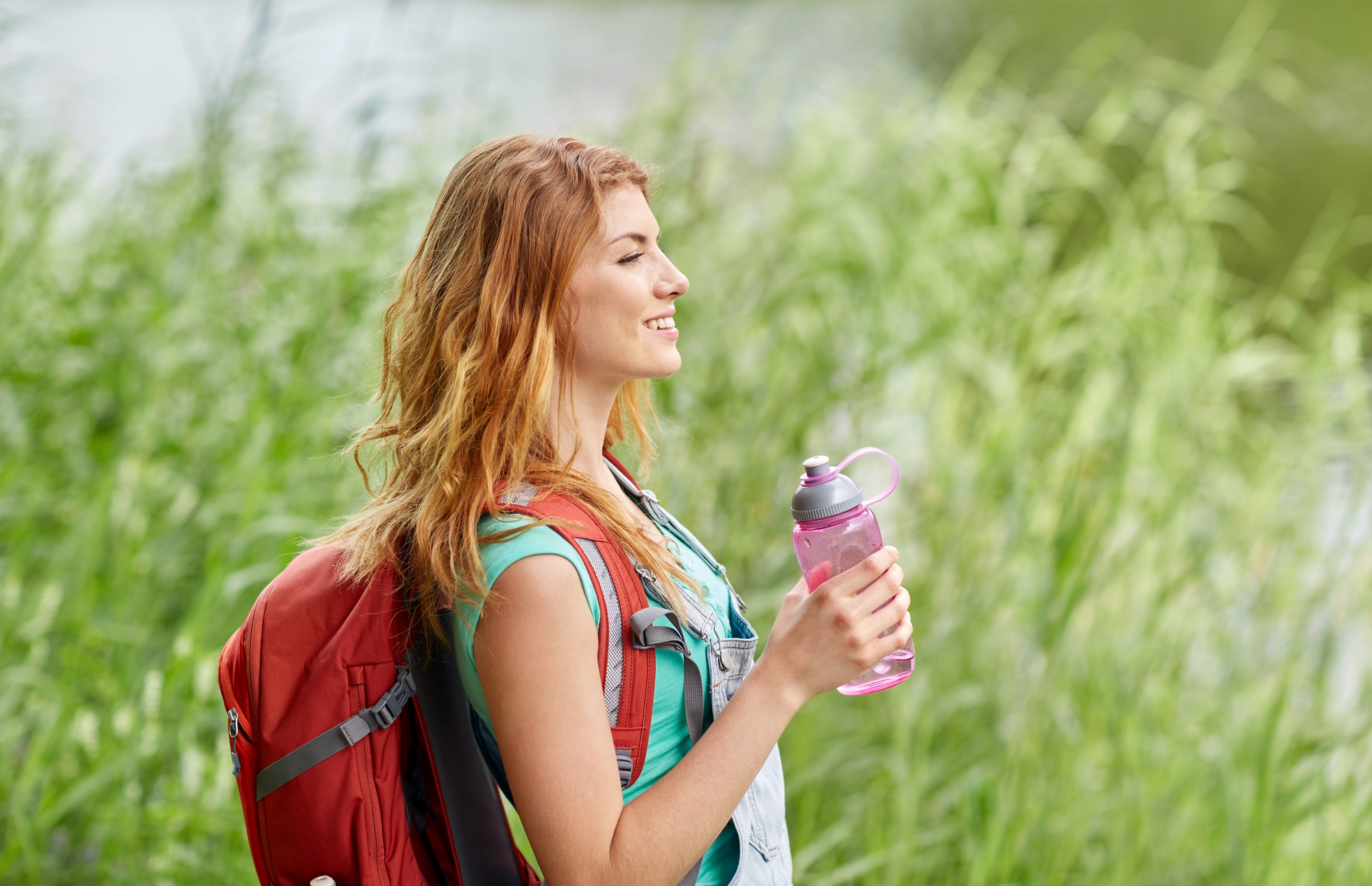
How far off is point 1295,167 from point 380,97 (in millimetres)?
5871

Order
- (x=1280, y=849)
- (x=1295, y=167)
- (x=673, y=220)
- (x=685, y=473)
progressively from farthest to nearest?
(x=1295, y=167) → (x=673, y=220) → (x=685, y=473) → (x=1280, y=849)

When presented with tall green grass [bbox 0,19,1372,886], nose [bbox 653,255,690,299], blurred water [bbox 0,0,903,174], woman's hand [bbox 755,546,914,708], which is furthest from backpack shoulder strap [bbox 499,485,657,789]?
tall green grass [bbox 0,19,1372,886]

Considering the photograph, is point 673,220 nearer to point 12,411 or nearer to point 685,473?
point 685,473

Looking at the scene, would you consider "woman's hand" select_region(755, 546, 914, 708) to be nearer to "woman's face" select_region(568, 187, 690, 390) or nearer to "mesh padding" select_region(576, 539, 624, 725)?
"mesh padding" select_region(576, 539, 624, 725)

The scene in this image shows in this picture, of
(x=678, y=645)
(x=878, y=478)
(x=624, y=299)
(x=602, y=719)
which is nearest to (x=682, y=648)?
(x=678, y=645)

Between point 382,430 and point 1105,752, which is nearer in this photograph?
point 382,430

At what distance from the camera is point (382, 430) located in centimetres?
123

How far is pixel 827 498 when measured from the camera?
1.07 meters

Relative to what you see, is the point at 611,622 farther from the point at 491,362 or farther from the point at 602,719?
the point at 491,362

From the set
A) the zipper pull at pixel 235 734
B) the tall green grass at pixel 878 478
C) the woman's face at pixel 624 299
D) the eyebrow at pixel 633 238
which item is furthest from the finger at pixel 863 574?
the tall green grass at pixel 878 478

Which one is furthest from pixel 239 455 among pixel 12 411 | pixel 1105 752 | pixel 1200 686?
pixel 1200 686

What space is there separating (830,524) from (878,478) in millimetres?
2013

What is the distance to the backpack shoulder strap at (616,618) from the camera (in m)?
1.03

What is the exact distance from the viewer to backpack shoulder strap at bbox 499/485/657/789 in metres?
1.03
